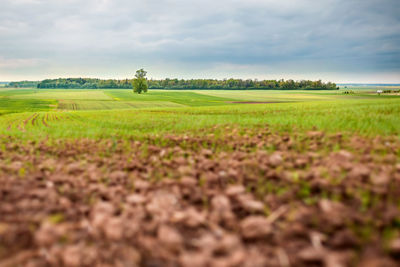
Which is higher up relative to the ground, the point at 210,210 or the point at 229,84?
the point at 229,84

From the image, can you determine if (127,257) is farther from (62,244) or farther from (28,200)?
(28,200)

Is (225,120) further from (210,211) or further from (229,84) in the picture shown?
(229,84)

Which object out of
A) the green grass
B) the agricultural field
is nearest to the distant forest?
the green grass

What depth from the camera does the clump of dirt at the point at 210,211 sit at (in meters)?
1.76

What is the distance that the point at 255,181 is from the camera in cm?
319

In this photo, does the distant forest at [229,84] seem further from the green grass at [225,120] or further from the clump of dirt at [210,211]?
the clump of dirt at [210,211]

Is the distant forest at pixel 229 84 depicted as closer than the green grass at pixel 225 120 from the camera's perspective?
No

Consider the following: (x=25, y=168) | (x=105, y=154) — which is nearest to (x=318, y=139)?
(x=105, y=154)

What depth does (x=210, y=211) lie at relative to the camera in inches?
95.5

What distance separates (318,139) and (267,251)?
4122 millimetres

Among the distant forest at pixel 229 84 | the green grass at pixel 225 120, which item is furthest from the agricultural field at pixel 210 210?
the distant forest at pixel 229 84

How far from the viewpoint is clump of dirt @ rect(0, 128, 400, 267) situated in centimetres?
176

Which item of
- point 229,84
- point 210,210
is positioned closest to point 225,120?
point 210,210

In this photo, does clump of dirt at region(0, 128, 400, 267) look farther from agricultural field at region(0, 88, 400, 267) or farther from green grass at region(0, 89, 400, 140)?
green grass at region(0, 89, 400, 140)
